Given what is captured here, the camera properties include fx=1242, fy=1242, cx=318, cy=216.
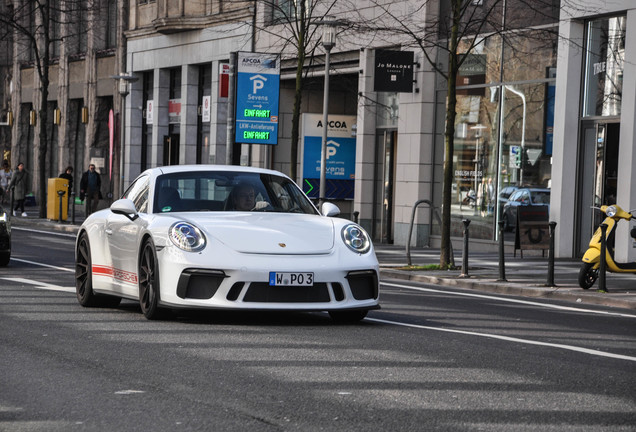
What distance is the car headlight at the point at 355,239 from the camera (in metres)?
10.2

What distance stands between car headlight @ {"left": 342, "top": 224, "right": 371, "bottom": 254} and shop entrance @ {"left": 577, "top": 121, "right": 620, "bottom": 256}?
12.8 m

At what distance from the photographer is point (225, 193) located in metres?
11.0

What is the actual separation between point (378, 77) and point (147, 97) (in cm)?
1812

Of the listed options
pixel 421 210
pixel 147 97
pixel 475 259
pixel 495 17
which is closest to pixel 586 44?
pixel 495 17

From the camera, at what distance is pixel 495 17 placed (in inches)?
985

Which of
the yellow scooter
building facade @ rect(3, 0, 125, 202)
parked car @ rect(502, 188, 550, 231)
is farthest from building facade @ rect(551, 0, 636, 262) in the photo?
building facade @ rect(3, 0, 125, 202)

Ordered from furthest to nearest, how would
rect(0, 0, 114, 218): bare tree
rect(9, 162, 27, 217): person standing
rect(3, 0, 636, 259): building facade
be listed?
rect(0, 0, 114, 218): bare tree
rect(9, 162, 27, 217): person standing
rect(3, 0, 636, 259): building facade

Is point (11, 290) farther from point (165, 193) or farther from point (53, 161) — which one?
point (53, 161)

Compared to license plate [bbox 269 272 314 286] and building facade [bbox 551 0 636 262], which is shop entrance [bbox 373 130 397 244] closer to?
building facade [bbox 551 0 636 262]

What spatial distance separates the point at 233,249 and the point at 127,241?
4.88ft

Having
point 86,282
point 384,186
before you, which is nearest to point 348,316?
point 86,282

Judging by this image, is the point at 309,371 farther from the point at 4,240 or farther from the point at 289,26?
the point at 289,26

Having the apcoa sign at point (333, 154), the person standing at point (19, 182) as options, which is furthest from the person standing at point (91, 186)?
the apcoa sign at point (333, 154)

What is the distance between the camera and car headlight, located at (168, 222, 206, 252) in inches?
391
